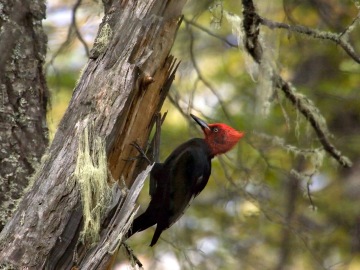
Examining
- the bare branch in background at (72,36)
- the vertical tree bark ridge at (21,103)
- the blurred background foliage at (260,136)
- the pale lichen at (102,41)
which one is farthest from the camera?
the blurred background foliage at (260,136)

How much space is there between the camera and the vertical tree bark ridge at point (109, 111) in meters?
2.95

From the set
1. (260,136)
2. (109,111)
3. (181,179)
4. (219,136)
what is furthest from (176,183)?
(109,111)

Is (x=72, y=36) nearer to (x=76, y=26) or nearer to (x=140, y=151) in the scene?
(x=76, y=26)

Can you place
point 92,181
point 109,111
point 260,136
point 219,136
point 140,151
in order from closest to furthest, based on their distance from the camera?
point 92,181, point 109,111, point 140,151, point 219,136, point 260,136

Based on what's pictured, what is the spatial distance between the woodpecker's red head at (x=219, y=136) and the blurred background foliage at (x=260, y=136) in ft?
0.70

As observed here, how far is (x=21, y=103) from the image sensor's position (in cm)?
394

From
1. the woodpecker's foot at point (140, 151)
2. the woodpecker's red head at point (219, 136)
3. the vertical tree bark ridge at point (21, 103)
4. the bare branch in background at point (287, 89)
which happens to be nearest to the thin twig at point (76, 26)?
the vertical tree bark ridge at point (21, 103)

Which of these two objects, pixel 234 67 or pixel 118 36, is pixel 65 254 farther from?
pixel 234 67

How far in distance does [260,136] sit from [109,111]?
1.87m

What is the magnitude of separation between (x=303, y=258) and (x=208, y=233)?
1086mm

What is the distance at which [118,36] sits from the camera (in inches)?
127

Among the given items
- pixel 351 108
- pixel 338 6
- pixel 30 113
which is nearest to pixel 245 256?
pixel 351 108

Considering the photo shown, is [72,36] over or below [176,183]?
over

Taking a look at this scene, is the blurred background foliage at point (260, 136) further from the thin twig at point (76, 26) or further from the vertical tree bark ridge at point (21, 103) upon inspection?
the vertical tree bark ridge at point (21, 103)
